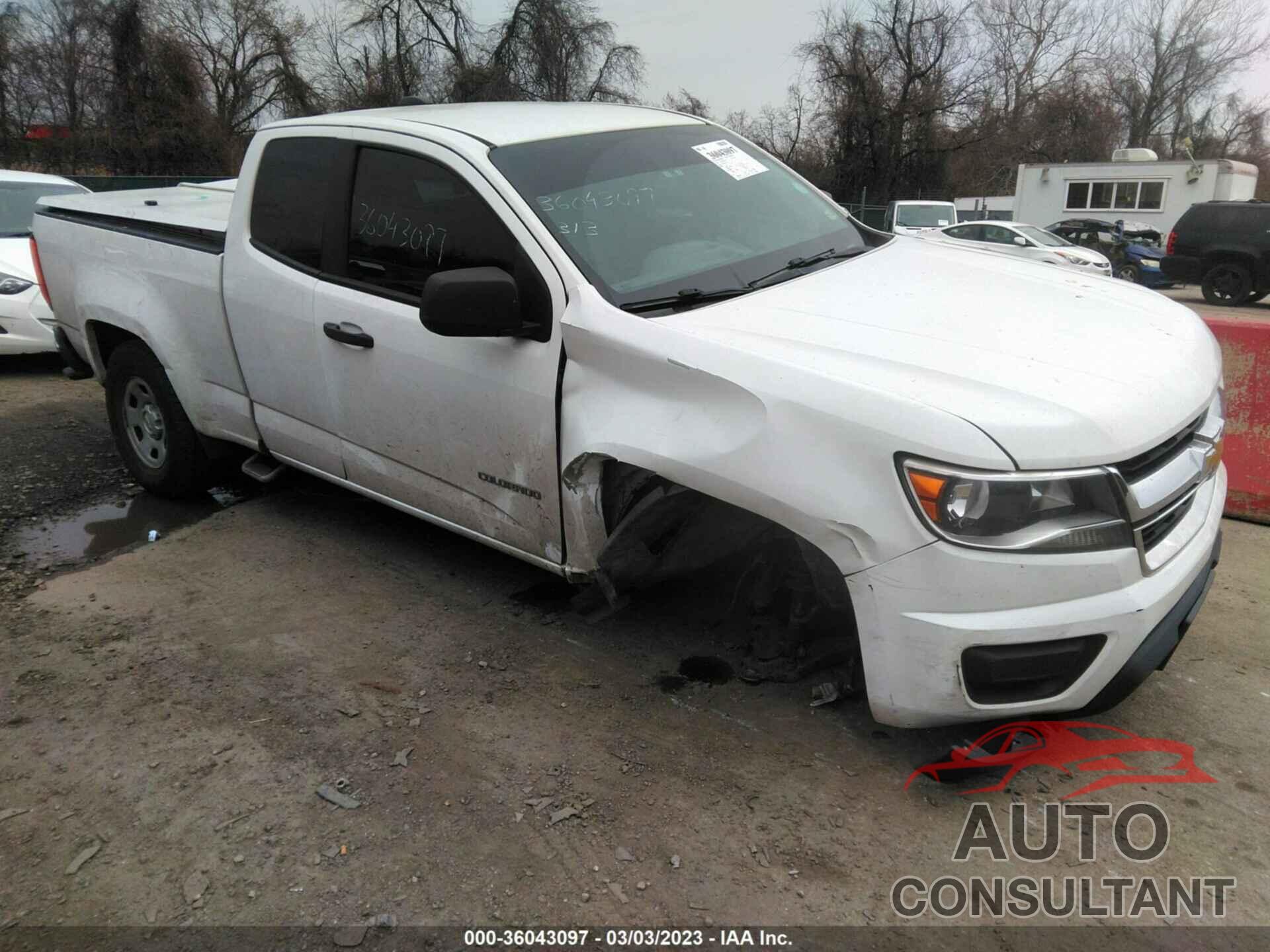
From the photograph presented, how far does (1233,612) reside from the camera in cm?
365

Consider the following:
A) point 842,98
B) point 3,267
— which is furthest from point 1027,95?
point 3,267

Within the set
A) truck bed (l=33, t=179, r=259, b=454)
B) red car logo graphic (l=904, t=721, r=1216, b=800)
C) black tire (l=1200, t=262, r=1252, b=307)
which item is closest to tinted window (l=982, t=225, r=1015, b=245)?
black tire (l=1200, t=262, r=1252, b=307)

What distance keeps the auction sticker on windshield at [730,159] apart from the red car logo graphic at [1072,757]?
7.17 feet

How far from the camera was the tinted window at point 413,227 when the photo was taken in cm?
320

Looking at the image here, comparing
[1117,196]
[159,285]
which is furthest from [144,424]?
[1117,196]

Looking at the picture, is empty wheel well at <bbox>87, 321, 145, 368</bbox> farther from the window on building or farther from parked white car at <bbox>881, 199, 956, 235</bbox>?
the window on building

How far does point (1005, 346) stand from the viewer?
2.54 m

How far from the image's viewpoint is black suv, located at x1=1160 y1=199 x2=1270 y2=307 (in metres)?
16.5

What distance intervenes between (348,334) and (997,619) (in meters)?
2.41

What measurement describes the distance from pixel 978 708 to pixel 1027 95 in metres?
45.6

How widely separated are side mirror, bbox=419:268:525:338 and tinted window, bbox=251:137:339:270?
42.0 inches

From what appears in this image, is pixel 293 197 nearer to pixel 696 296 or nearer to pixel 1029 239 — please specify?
pixel 696 296

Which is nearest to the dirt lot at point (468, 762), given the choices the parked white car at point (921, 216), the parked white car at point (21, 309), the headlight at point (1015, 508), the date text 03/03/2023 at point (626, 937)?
the date text 03/03/2023 at point (626, 937)

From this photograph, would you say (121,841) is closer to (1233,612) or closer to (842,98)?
(1233,612)
